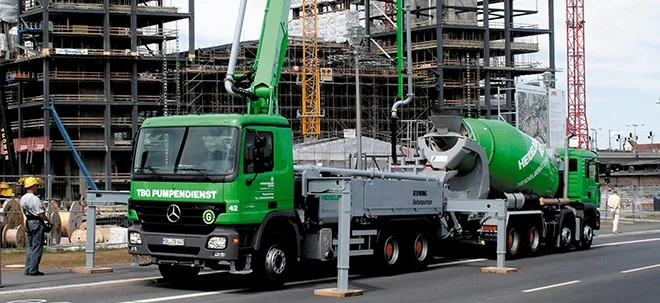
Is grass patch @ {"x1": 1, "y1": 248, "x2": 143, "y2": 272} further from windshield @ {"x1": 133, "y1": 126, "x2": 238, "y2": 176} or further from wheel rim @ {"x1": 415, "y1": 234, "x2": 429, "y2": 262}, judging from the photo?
wheel rim @ {"x1": 415, "y1": 234, "x2": 429, "y2": 262}

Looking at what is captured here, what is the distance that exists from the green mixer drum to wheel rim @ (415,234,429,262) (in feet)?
13.2

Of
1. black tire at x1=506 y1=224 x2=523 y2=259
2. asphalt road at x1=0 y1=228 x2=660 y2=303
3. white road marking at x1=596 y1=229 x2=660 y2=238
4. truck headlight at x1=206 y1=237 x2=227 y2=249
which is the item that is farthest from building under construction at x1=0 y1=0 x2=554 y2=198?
truck headlight at x1=206 y1=237 x2=227 y2=249

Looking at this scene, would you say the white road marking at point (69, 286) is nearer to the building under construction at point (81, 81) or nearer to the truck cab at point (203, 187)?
the truck cab at point (203, 187)

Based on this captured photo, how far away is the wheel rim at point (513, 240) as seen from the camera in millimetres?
26156

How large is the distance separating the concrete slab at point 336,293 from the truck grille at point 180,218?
7.08 ft

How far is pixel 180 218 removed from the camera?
56.7ft

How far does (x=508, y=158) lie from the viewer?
26.2m

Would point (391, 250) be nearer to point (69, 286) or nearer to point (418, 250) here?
point (418, 250)

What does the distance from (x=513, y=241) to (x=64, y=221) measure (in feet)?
52.3

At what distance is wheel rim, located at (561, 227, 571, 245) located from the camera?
29.0 metres

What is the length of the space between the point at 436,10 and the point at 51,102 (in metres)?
42.7

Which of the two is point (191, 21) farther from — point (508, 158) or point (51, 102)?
point (508, 158)

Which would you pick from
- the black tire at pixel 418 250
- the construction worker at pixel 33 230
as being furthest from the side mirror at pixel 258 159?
the black tire at pixel 418 250

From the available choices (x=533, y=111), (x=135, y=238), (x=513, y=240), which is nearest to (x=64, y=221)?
(x=513, y=240)
